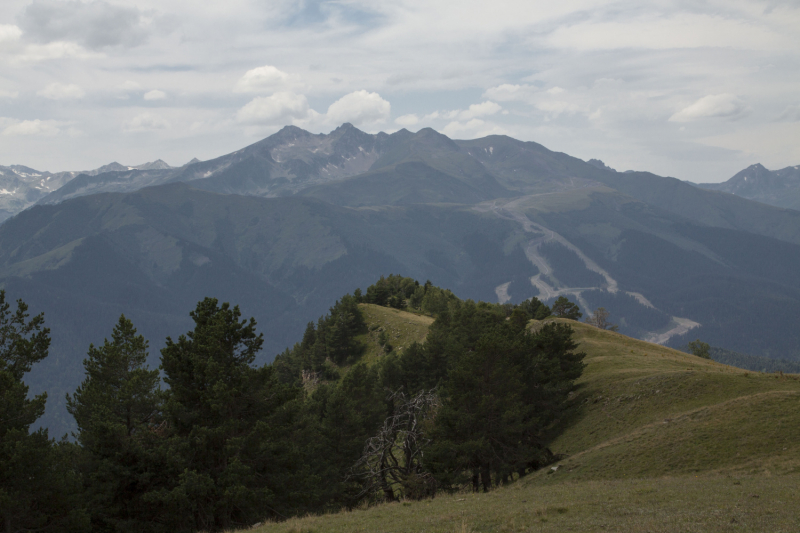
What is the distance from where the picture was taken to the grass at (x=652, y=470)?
68.0ft

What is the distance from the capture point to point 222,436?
104 feet

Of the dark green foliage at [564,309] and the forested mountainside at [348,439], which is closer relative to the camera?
the forested mountainside at [348,439]

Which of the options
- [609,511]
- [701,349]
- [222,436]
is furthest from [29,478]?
[701,349]

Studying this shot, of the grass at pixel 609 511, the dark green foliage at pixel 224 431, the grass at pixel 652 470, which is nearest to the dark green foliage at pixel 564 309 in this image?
the grass at pixel 652 470

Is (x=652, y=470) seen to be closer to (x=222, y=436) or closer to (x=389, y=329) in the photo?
(x=222, y=436)

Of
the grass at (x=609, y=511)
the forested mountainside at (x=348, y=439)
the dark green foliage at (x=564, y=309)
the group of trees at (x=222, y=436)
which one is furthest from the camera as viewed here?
the dark green foliage at (x=564, y=309)

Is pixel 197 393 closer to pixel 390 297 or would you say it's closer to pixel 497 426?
pixel 497 426

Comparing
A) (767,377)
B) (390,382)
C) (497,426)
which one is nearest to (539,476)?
(497,426)

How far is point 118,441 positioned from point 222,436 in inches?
231

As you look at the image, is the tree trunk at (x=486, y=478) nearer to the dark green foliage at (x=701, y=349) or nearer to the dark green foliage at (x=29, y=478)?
the dark green foliage at (x=29, y=478)

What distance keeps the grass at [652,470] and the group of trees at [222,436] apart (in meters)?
4.35

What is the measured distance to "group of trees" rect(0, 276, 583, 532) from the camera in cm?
2839

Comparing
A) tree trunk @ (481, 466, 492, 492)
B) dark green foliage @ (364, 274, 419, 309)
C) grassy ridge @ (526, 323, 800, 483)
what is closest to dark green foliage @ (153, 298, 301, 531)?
tree trunk @ (481, 466, 492, 492)

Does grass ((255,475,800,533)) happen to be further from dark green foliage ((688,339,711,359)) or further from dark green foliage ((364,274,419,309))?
dark green foliage ((688,339,711,359))
